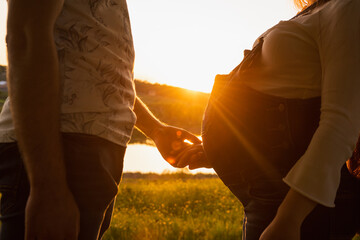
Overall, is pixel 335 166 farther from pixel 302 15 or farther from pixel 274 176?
pixel 302 15

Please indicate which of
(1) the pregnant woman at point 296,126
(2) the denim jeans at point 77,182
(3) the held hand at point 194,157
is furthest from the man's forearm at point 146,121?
(2) the denim jeans at point 77,182

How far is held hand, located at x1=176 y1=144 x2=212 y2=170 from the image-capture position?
65.7 inches

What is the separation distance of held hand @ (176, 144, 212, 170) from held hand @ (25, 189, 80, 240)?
0.89 metres

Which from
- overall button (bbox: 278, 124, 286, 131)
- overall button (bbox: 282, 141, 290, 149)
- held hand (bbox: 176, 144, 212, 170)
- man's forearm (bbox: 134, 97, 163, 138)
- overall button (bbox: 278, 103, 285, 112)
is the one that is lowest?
held hand (bbox: 176, 144, 212, 170)

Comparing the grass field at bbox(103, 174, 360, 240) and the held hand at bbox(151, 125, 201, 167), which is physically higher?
the held hand at bbox(151, 125, 201, 167)

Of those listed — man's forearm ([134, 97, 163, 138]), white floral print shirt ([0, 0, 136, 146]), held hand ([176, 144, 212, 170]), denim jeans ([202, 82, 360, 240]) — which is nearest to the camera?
white floral print shirt ([0, 0, 136, 146])

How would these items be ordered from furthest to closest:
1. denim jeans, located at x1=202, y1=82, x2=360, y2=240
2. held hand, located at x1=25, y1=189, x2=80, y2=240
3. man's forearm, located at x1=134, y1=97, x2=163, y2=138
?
man's forearm, located at x1=134, y1=97, x2=163, y2=138 < denim jeans, located at x1=202, y1=82, x2=360, y2=240 < held hand, located at x1=25, y1=189, x2=80, y2=240

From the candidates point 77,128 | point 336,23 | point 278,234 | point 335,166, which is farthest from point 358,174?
point 77,128

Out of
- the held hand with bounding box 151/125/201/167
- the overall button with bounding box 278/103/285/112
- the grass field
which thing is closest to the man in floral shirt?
the overall button with bounding box 278/103/285/112

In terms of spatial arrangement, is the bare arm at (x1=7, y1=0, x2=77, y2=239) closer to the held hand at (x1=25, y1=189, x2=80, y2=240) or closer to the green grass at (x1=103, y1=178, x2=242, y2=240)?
the held hand at (x1=25, y1=189, x2=80, y2=240)

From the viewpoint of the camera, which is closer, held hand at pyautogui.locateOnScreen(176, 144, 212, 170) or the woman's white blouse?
the woman's white blouse

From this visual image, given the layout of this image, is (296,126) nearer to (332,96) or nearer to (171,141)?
(332,96)

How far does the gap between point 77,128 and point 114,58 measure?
0.95ft

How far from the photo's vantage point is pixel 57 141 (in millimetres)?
913
